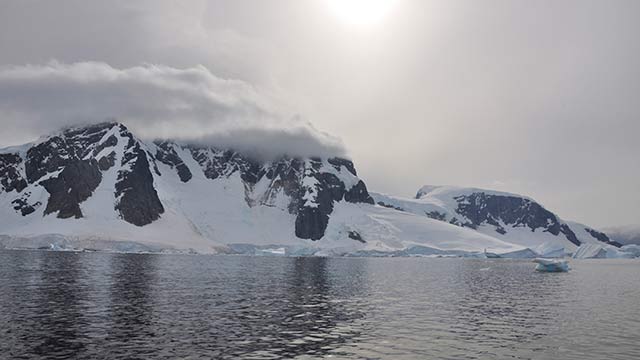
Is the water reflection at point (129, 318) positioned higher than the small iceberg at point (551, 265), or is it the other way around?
the small iceberg at point (551, 265)

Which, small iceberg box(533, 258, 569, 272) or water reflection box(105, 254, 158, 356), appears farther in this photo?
small iceberg box(533, 258, 569, 272)

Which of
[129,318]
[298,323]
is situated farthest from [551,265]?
[129,318]

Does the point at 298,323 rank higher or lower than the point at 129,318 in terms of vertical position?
lower

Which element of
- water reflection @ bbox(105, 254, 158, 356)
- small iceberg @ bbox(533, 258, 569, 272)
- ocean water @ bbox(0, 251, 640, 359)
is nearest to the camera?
ocean water @ bbox(0, 251, 640, 359)

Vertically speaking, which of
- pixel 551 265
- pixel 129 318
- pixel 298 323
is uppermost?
pixel 551 265

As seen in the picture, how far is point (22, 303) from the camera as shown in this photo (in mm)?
54438

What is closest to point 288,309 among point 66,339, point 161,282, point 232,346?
point 232,346

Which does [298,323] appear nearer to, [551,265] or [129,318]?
[129,318]

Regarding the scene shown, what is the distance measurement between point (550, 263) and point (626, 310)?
94.8 metres

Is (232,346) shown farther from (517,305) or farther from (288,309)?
(517,305)

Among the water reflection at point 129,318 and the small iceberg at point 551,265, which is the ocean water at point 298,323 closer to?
the water reflection at point 129,318

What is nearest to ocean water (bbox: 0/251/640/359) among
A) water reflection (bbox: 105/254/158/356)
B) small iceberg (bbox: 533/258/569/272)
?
water reflection (bbox: 105/254/158/356)

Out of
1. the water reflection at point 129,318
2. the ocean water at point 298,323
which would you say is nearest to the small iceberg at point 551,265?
the ocean water at point 298,323

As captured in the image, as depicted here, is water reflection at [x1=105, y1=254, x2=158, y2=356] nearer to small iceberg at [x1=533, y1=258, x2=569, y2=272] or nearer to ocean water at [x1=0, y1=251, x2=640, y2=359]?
ocean water at [x1=0, y1=251, x2=640, y2=359]
